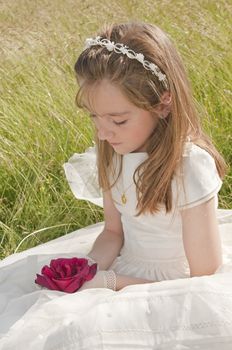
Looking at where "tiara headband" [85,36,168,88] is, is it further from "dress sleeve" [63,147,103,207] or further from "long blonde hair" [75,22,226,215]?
"dress sleeve" [63,147,103,207]

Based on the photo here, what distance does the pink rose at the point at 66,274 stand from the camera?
2080mm

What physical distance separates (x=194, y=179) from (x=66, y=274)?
1.51 feet

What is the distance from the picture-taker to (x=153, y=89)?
2059 millimetres

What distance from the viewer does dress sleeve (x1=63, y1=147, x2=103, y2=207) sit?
9.12ft

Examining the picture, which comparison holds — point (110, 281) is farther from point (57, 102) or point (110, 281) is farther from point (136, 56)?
point (57, 102)

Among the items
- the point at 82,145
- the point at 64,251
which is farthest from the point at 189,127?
the point at 82,145

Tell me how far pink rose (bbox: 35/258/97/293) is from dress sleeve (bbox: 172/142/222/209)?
33cm

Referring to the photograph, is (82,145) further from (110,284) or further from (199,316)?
(199,316)

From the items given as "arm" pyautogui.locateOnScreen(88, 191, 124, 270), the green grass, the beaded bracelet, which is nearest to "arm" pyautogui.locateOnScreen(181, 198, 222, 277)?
the beaded bracelet

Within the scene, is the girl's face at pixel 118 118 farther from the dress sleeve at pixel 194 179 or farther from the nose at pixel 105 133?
the dress sleeve at pixel 194 179

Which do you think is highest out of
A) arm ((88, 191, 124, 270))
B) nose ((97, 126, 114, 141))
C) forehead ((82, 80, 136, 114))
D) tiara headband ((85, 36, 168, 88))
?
tiara headband ((85, 36, 168, 88))

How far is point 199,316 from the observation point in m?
1.88

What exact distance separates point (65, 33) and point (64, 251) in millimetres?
2250

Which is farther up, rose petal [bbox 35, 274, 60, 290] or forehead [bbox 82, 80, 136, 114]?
forehead [bbox 82, 80, 136, 114]
